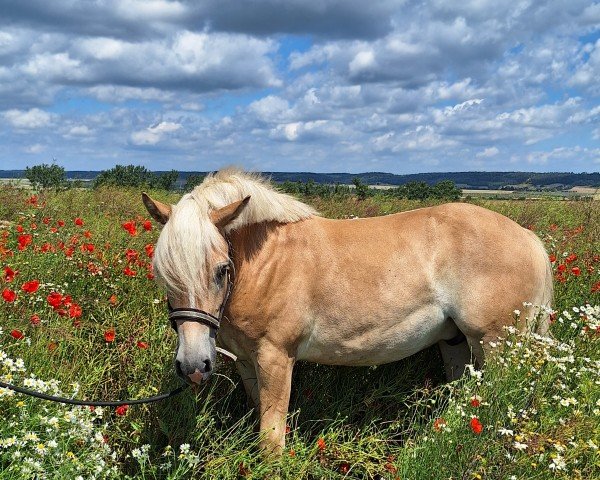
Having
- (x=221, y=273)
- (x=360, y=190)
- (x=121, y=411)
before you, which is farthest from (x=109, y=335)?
(x=360, y=190)

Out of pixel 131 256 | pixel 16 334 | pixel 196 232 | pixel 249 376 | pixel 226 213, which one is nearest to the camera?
pixel 196 232

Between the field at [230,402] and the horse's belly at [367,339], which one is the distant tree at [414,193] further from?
the horse's belly at [367,339]

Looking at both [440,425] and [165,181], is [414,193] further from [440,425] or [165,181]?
[165,181]

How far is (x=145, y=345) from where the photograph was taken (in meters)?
3.77

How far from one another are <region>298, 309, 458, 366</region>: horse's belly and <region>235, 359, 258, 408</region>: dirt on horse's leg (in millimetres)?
398

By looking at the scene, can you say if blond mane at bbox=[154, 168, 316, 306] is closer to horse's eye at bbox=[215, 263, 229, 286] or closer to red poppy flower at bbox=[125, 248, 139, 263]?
horse's eye at bbox=[215, 263, 229, 286]

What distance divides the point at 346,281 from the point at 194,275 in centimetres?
122

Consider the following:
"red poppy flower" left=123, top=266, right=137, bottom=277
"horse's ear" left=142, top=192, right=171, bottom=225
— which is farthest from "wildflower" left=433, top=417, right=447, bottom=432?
"red poppy flower" left=123, top=266, right=137, bottom=277

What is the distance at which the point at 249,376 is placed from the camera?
3863 millimetres

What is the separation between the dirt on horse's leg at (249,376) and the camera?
3.83m

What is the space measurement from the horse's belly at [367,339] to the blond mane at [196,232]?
3.26ft

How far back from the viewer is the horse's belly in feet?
12.1

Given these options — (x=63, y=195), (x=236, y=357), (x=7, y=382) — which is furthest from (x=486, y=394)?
(x=63, y=195)

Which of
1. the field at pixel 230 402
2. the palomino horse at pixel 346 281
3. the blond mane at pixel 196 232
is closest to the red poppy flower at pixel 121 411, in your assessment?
the field at pixel 230 402
